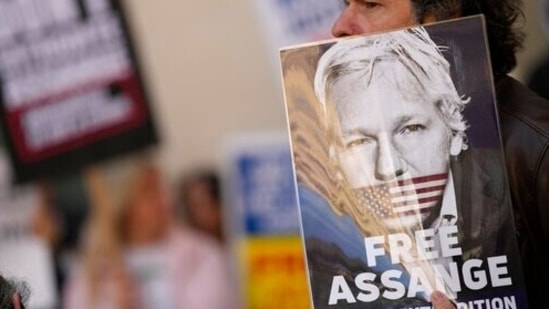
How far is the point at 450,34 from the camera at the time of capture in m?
2.33

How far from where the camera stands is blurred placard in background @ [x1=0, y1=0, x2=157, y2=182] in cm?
745

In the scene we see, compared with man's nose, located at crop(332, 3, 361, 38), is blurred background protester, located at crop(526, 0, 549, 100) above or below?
below

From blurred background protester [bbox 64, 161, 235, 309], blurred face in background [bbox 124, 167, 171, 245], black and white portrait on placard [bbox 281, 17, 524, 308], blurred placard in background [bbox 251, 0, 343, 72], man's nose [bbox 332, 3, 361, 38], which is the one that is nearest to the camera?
black and white portrait on placard [bbox 281, 17, 524, 308]

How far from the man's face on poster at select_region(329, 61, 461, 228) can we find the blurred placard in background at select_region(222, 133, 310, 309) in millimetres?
4745

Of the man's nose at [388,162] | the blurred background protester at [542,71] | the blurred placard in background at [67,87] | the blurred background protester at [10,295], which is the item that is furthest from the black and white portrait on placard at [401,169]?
the blurred placard in background at [67,87]

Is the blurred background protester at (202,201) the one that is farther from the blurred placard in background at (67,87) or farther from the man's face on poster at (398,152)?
the man's face on poster at (398,152)

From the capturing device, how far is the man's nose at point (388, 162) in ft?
7.62

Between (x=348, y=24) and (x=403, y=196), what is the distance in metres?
0.35

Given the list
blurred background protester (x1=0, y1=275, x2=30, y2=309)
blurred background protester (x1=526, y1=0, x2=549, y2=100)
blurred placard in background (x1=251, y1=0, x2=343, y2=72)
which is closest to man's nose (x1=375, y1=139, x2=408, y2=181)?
blurred background protester (x1=0, y1=275, x2=30, y2=309)

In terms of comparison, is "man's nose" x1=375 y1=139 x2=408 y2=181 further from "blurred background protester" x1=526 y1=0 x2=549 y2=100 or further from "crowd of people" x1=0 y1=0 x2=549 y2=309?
"crowd of people" x1=0 y1=0 x2=549 y2=309

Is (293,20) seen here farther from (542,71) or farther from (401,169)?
(401,169)

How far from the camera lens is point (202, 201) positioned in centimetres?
738

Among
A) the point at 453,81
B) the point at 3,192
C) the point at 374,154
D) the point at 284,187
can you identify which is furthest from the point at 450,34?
the point at 3,192

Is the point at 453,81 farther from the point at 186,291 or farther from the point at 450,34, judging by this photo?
the point at 186,291
